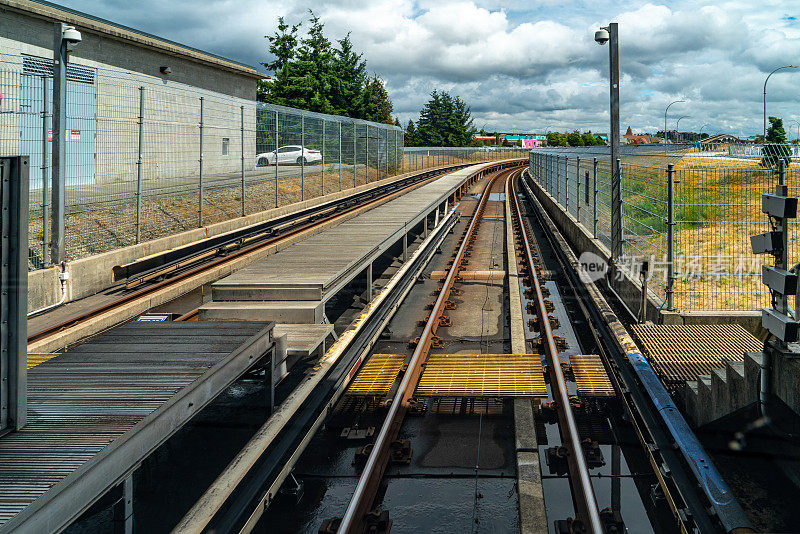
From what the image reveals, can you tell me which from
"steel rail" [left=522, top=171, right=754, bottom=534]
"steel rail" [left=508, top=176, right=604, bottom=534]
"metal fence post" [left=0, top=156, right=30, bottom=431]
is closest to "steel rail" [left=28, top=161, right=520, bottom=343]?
"metal fence post" [left=0, top=156, right=30, bottom=431]

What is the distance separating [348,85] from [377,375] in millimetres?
48779

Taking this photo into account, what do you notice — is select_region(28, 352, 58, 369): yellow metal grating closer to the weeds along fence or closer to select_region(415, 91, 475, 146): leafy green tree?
the weeds along fence

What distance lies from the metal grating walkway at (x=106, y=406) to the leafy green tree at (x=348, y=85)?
47.7 meters

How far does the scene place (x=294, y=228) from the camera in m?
17.0

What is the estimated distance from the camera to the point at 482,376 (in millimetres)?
6758

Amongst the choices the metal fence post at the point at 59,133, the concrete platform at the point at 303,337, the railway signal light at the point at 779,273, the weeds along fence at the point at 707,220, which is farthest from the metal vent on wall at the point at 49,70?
the railway signal light at the point at 779,273

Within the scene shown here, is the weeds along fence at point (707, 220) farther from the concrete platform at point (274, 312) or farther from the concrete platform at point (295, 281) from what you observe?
the concrete platform at point (274, 312)

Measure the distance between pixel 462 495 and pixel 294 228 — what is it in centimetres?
1283

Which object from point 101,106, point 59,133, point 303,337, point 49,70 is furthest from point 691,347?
point 49,70

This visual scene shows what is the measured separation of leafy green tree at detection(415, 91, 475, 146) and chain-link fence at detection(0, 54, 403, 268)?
8196cm

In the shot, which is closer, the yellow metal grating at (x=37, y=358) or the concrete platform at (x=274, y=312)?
the yellow metal grating at (x=37, y=358)

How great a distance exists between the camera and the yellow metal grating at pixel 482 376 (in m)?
6.29

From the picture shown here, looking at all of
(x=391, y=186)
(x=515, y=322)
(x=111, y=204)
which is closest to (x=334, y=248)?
(x=515, y=322)

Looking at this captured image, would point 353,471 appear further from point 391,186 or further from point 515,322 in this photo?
point 391,186
